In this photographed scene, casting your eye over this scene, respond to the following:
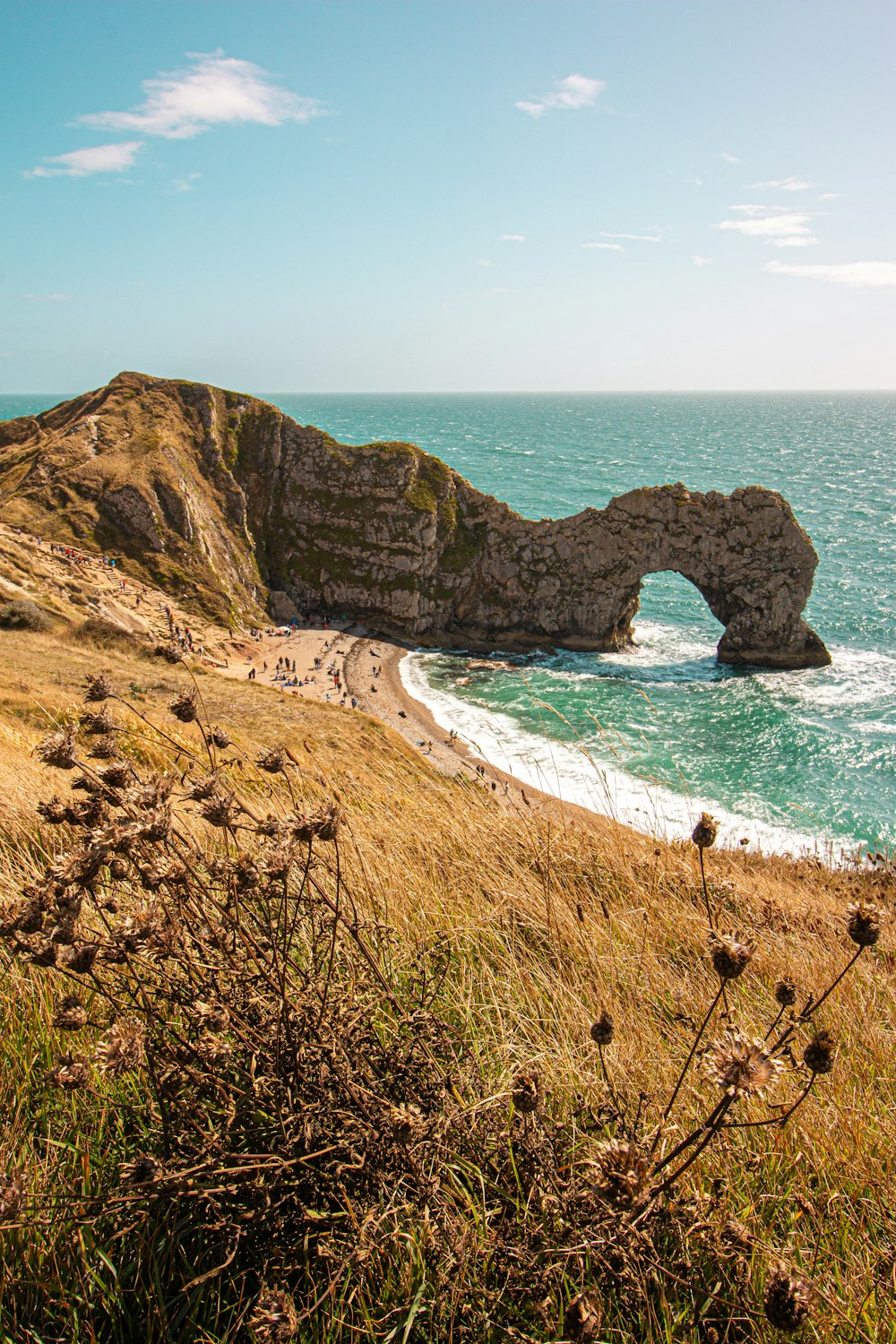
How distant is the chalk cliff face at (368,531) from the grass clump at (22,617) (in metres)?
22.9

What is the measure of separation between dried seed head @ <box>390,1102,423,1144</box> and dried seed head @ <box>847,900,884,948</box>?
5.27 feet

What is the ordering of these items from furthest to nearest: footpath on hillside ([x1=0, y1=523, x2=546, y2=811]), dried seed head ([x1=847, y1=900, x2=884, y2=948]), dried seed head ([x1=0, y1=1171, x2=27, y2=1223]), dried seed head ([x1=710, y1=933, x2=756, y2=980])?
footpath on hillside ([x1=0, y1=523, x2=546, y2=811]) → dried seed head ([x1=847, y1=900, x2=884, y2=948]) → dried seed head ([x1=710, y1=933, x2=756, y2=980]) → dried seed head ([x1=0, y1=1171, x2=27, y2=1223])

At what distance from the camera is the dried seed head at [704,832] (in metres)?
3.07

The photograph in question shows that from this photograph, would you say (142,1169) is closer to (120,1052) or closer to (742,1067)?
(120,1052)

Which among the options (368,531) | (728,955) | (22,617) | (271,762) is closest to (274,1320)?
(728,955)

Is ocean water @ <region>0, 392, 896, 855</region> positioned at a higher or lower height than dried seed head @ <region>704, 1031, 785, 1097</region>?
lower

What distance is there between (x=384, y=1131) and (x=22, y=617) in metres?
37.1

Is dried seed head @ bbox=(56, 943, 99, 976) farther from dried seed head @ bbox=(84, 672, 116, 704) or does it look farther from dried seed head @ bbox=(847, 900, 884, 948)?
dried seed head @ bbox=(847, 900, 884, 948)

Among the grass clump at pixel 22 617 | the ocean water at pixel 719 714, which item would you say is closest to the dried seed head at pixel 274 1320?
the ocean water at pixel 719 714

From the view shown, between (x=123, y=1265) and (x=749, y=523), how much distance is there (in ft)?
208

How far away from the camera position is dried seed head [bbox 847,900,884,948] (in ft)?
7.92

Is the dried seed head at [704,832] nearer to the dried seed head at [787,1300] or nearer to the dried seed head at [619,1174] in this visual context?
the dried seed head at [619,1174]

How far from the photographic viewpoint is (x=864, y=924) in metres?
2.47

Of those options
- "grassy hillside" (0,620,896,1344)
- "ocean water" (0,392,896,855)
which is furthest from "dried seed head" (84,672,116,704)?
"ocean water" (0,392,896,855)
